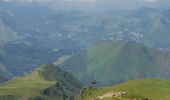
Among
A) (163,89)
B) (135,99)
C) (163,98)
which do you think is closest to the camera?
(135,99)

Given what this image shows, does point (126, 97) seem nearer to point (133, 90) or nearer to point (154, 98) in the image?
point (154, 98)

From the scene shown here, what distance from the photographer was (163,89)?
196m

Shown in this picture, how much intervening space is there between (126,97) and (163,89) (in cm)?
3952

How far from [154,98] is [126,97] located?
810 inches

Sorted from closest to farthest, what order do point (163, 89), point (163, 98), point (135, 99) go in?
point (135, 99) < point (163, 98) < point (163, 89)

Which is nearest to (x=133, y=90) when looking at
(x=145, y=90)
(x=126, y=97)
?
(x=145, y=90)

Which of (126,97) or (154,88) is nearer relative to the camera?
(126,97)

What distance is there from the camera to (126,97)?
16062cm

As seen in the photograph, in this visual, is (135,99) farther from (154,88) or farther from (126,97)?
(154,88)

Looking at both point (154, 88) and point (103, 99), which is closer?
point (103, 99)

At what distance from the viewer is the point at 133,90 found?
199125 millimetres

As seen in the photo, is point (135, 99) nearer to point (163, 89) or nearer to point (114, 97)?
point (114, 97)

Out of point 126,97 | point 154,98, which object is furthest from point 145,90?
point 126,97

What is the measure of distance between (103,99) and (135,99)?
12.5 m
